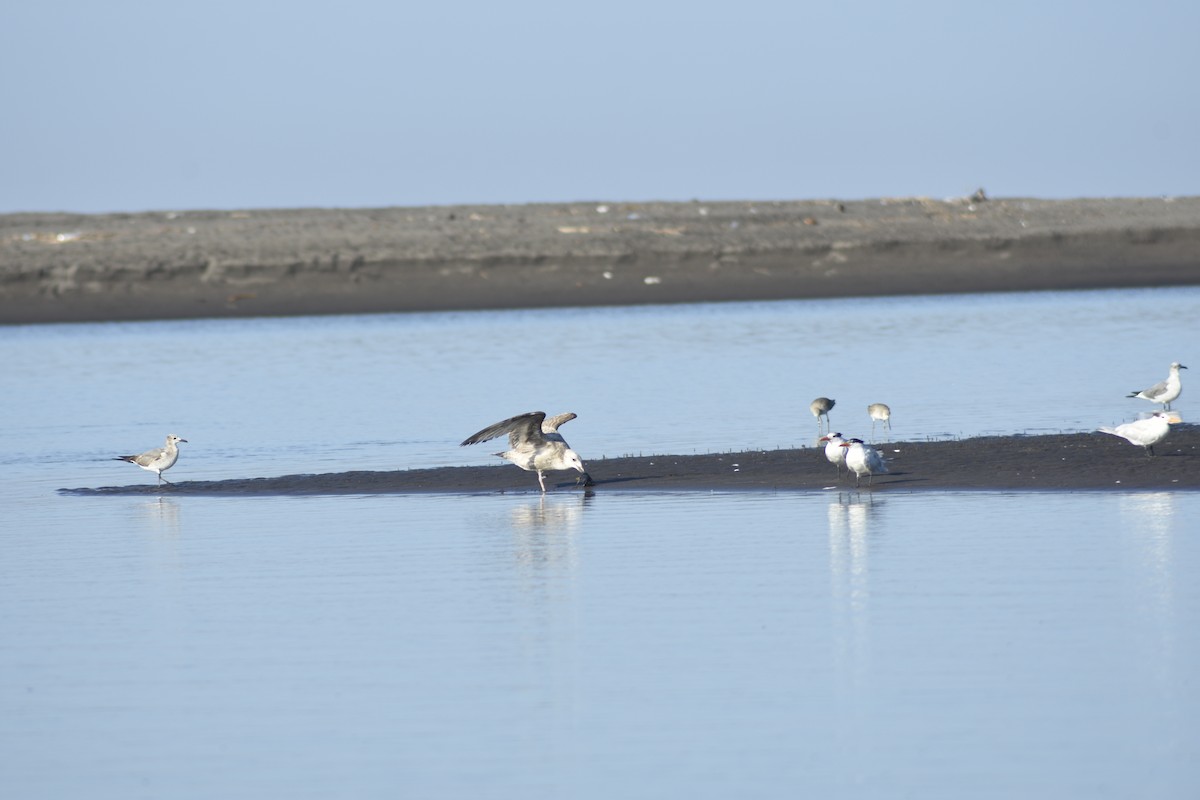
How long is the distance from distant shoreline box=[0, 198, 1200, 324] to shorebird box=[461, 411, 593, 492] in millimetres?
26803

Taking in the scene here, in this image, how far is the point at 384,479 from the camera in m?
17.1

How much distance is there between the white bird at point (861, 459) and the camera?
1513cm

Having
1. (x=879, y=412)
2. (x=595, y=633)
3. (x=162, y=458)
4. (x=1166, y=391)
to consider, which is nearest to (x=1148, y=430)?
(x=1166, y=391)

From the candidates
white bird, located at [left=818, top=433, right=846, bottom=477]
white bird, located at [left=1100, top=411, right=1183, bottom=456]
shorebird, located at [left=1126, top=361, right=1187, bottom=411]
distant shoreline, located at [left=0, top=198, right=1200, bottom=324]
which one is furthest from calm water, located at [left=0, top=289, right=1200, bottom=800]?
distant shoreline, located at [left=0, top=198, right=1200, bottom=324]

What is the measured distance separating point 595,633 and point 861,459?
5445mm

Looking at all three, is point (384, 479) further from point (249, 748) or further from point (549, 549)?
point (249, 748)

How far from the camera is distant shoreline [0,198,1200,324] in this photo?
1736 inches

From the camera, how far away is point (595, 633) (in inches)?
401

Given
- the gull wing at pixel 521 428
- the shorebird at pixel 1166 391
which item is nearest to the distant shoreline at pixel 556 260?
the shorebird at pixel 1166 391

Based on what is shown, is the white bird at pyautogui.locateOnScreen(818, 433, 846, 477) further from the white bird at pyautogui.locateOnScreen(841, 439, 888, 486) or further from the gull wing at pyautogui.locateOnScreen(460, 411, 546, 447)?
the gull wing at pyautogui.locateOnScreen(460, 411, 546, 447)

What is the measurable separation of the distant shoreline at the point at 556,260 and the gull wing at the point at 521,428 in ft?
87.9

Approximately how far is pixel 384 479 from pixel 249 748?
8.91 meters

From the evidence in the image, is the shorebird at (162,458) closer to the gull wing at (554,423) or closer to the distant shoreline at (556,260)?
the gull wing at (554,423)

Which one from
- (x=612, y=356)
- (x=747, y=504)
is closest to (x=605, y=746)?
(x=747, y=504)
